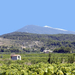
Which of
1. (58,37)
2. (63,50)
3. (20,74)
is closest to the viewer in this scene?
(20,74)

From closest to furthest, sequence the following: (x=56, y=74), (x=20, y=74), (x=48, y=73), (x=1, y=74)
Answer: (x=48, y=73) < (x=56, y=74) < (x=20, y=74) < (x=1, y=74)

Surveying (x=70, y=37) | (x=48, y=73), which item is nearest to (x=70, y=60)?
(x=48, y=73)

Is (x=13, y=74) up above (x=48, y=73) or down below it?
below

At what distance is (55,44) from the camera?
13638 cm

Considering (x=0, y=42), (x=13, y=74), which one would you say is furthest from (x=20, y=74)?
(x=0, y=42)

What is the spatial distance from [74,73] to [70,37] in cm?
18190

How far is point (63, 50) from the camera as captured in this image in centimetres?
8831

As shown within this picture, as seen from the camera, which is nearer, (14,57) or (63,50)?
(14,57)

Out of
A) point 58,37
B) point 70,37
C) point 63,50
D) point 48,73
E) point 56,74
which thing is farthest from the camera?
point 58,37

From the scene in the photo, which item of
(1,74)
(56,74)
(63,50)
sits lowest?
(63,50)

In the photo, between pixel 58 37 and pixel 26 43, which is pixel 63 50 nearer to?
pixel 26 43

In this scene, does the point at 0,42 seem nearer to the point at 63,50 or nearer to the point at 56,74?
the point at 63,50

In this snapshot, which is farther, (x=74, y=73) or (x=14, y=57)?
(x=14, y=57)

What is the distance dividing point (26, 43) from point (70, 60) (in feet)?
333
